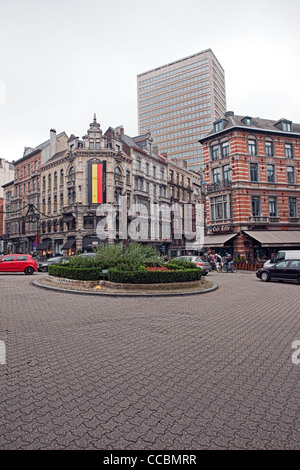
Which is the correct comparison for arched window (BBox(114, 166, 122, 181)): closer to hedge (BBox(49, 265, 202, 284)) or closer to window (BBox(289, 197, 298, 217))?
window (BBox(289, 197, 298, 217))

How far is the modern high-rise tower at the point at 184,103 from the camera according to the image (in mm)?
95688

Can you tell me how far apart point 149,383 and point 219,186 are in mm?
33462

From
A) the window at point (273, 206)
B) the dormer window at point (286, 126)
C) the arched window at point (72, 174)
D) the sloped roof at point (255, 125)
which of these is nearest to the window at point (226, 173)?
the sloped roof at point (255, 125)

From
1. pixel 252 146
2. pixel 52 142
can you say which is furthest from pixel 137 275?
pixel 52 142

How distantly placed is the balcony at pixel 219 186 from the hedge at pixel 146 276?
23.0 metres

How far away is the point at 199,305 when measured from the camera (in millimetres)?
9914

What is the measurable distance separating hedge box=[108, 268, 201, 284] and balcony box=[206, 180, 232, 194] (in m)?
23.0

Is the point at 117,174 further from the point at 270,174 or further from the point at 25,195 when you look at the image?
the point at 270,174

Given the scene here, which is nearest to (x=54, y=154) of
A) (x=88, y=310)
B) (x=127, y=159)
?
(x=127, y=159)

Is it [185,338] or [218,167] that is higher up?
[218,167]

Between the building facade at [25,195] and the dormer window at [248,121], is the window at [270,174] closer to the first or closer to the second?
the dormer window at [248,121]

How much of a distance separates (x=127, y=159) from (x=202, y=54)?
259 ft

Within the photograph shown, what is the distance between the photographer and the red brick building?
109 ft

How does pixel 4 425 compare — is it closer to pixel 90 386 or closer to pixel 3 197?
pixel 90 386
